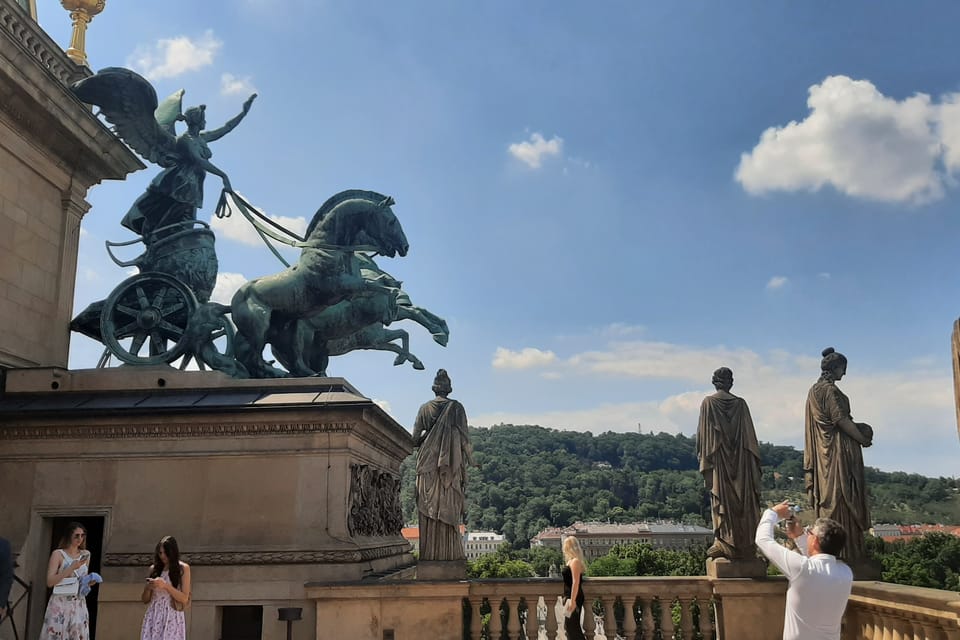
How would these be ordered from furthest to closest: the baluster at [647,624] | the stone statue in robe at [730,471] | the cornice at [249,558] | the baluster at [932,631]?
1. the cornice at [249,558]
2. the stone statue in robe at [730,471]
3. the baluster at [647,624]
4. the baluster at [932,631]

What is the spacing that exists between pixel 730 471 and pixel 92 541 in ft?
33.9

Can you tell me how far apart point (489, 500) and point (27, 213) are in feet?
534

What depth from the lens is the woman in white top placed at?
844 centimetres

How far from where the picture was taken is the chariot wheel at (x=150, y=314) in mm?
15250

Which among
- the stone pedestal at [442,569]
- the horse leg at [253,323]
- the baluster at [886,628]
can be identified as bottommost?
the baluster at [886,628]

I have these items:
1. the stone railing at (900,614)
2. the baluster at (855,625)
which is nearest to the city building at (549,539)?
the baluster at (855,625)

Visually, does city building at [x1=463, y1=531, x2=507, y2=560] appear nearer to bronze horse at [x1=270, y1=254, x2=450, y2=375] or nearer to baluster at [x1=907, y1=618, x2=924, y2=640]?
bronze horse at [x1=270, y1=254, x2=450, y2=375]

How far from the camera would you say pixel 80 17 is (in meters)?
19.8

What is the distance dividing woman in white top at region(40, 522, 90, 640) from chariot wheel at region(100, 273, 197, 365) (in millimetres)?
6811

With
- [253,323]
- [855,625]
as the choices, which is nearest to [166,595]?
[253,323]

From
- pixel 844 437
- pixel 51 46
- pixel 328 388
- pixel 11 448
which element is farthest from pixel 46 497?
pixel 844 437

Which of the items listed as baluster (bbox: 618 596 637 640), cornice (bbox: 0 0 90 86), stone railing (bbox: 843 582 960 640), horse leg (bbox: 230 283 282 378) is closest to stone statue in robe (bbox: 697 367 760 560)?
baluster (bbox: 618 596 637 640)

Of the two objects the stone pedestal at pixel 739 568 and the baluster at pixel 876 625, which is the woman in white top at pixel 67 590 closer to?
the stone pedestal at pixel 739 568

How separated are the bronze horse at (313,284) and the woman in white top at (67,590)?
6.64m
